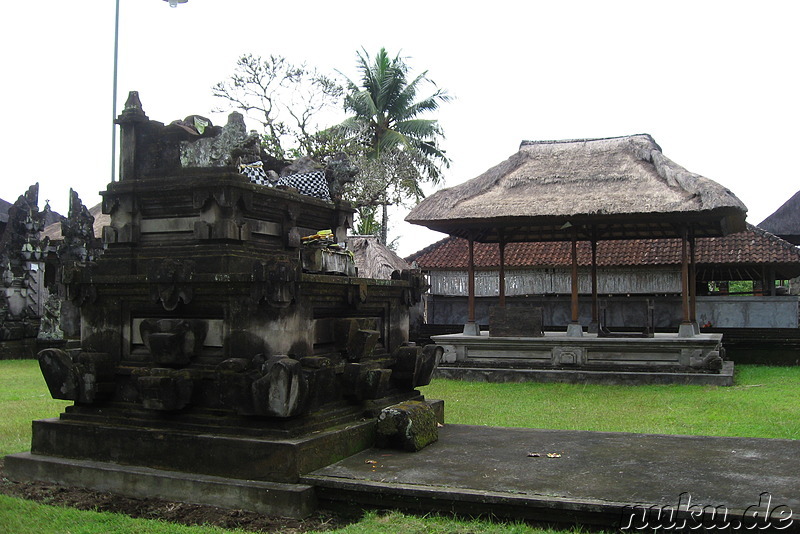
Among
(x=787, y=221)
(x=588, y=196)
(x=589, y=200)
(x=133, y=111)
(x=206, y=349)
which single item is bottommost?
(x=206, y=349)

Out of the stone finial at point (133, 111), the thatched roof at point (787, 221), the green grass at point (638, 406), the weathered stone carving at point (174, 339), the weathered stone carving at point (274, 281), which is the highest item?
the thatched roof at point (787, 221)

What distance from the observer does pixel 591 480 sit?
17.0 feet

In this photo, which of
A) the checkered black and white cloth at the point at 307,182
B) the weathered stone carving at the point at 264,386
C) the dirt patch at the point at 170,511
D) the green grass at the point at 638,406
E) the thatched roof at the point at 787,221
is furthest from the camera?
the thatched roof at the point at 787,221

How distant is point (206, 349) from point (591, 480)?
3.22 metres

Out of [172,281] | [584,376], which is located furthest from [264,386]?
[584,376]

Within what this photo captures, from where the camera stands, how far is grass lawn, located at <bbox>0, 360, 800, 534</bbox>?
4883 millimetres

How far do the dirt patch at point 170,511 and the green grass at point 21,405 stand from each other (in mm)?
1848

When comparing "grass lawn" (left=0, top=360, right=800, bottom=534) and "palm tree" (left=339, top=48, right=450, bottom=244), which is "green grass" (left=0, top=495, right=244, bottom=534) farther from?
"palm tree" (left=339, top=48, right=450, bottom=244)

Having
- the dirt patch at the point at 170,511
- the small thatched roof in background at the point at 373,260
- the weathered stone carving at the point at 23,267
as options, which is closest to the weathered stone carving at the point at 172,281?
the dirt patch at the point at 170,511

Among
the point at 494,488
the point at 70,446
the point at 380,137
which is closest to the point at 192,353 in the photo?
the point at 70,446

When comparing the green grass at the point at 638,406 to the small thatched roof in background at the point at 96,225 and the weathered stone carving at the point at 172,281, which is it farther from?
the small thatched roof in background at the point at 96,225

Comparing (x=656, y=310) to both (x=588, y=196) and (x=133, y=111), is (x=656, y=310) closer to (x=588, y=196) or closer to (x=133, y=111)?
(x=588, y=196)

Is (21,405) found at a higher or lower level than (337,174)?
lower

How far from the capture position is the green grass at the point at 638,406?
9086 millimetres
